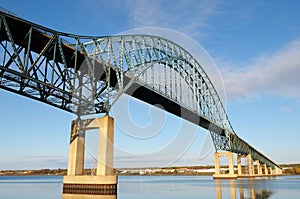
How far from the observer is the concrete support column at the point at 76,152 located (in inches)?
1129

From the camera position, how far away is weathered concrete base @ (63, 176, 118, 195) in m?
25.3

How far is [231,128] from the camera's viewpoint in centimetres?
8575

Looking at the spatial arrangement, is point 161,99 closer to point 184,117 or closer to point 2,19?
point 184,117

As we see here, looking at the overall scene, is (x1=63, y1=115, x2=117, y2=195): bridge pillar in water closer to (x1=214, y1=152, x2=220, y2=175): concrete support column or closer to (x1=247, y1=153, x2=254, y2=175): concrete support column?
(x1=214, y1=152, x2=220, y2=175): concrete support column

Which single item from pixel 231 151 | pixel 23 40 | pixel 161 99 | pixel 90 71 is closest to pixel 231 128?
pixel 231 151

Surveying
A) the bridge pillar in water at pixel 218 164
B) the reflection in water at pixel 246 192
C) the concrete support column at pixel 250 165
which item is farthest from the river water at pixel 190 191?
the concrete support column at pixel 250 165

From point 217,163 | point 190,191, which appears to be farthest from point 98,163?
point 217,163

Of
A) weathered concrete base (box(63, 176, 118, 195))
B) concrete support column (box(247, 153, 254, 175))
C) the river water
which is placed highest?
concrete support column (box(247, 153, 254, 175))

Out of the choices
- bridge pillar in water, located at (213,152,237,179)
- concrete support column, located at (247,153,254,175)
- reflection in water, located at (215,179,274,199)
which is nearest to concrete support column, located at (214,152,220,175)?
bridge pillar in water, located at (213,152,237,179)

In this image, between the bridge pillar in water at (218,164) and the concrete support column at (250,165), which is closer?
the bridge pillar in water at (218,164)

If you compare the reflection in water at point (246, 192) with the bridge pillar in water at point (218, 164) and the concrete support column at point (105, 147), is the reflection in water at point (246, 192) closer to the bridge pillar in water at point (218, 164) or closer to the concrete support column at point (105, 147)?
the concrete support column at point (105, 147)

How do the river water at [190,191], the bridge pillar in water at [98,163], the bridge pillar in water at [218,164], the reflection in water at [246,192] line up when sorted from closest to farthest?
the bridge pillar in water at [98,163], the reflection in water at [246,192], the river water at [190,191], the bridge pillar in water at [218,164]

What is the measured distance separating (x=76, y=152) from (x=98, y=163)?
12.4 ft

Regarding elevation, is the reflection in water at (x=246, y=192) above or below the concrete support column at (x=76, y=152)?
below
